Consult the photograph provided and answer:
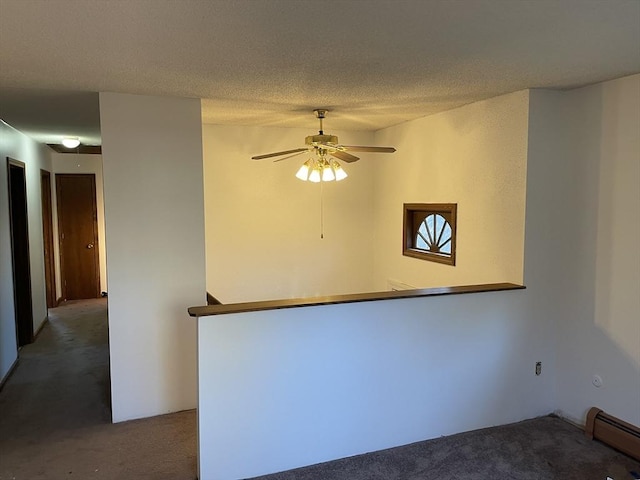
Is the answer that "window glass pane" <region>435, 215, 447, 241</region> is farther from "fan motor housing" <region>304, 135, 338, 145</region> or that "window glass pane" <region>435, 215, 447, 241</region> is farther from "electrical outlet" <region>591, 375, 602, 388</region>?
→ "electrical outlet" <region>591, 375, 602, 388</region>

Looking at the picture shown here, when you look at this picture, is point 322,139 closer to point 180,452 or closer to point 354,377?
point 354,377

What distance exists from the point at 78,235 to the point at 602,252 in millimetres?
7372

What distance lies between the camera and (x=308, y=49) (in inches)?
89.4

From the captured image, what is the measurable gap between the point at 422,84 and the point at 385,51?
825 mm

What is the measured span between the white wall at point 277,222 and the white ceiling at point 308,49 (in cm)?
129

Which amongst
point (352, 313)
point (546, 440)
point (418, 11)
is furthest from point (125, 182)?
point (546, 440)

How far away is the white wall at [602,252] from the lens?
117 inches

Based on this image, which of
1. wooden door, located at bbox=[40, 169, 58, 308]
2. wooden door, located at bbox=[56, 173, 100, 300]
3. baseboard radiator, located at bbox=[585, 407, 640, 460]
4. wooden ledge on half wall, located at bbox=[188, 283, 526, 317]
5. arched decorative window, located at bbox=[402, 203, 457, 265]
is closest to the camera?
wooden ledge on half wall, located at bbox=[188, 283, 526, 317]

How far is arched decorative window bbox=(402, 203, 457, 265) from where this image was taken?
4.20m

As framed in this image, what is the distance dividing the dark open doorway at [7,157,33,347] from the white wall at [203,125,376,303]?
208 cm

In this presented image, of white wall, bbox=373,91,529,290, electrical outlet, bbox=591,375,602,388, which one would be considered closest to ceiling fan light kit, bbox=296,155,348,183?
white wall, bbox=373,91,529,290

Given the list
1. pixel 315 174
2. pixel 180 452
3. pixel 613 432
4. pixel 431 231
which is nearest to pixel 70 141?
pixel 315 174

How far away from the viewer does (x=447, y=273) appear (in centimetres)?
423

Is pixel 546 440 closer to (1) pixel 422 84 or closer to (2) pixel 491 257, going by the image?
(2) pixel 491 257
